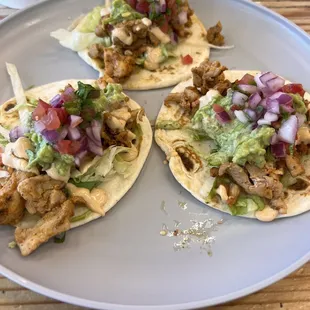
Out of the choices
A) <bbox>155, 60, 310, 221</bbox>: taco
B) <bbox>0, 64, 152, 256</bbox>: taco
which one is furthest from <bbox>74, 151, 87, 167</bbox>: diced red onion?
<bbox>155, 60, 310, 221</bbox>: taco

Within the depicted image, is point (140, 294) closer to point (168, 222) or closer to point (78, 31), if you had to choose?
point (168, 222)

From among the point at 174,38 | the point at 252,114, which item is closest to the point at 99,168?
the point at 252,114

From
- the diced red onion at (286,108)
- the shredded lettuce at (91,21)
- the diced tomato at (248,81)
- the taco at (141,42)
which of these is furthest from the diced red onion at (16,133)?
the diced red onion at (286,108)

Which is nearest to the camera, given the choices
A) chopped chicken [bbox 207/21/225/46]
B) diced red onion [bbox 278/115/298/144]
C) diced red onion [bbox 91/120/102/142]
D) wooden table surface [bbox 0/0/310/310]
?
wooden table surface [bbox 0/0/310/310]

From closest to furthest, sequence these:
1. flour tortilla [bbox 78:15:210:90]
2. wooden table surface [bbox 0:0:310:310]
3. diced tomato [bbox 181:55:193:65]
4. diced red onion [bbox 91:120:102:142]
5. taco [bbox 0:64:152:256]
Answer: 1. wooden table surface [bbox 0:0:310:310]
2. taco [bbox 0:64:152:256]
3. diced red onion [bbox 91:120:102:142]
4. flour tortilla [bbox 78:15:210:90]
5. diced tomato [bbox 181:55:193:65]

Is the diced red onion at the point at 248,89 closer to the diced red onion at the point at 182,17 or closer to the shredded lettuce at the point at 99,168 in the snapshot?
the shredded lettuce at the point at 99,168

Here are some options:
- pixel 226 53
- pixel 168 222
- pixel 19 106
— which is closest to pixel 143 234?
pixel 168 222

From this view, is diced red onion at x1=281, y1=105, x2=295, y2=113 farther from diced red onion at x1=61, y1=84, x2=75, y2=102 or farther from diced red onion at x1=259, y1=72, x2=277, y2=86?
diced red onion at x1=61, y1=84, x2=75, y2=102
